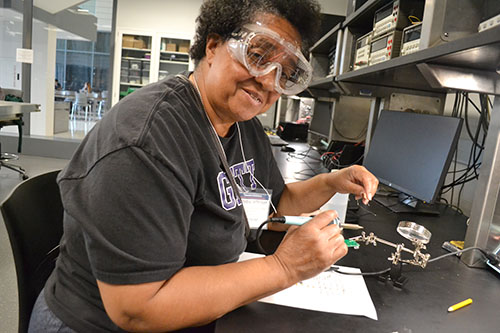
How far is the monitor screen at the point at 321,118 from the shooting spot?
11.5 ft

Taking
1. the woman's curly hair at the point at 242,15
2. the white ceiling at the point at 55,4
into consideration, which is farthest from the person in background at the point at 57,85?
the woman's curly hair at the point at 242,15

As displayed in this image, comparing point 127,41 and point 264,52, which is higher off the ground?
point 127,41

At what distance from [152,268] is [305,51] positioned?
0.70 metres

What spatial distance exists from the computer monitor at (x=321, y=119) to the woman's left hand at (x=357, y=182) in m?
2.24

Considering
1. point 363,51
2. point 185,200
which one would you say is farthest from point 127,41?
point 185,200

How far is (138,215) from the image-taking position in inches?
23.0

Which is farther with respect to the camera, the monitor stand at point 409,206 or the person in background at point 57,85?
the person in background at point 57,85

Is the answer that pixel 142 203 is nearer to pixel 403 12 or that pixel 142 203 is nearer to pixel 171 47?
pixel 403 12

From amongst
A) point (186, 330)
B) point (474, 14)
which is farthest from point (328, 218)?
point (474, 14)

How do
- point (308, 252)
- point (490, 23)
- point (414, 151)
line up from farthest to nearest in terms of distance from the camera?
point (414, 151)
point (490, 23)
point (308, 252)

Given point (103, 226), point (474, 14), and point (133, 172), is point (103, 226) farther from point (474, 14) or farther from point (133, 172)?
point (474, 14)

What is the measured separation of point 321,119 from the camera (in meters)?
3.71

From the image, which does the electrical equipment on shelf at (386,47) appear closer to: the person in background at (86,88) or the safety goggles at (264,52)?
the safety goggles at (264,52)

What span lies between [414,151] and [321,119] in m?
2.26
